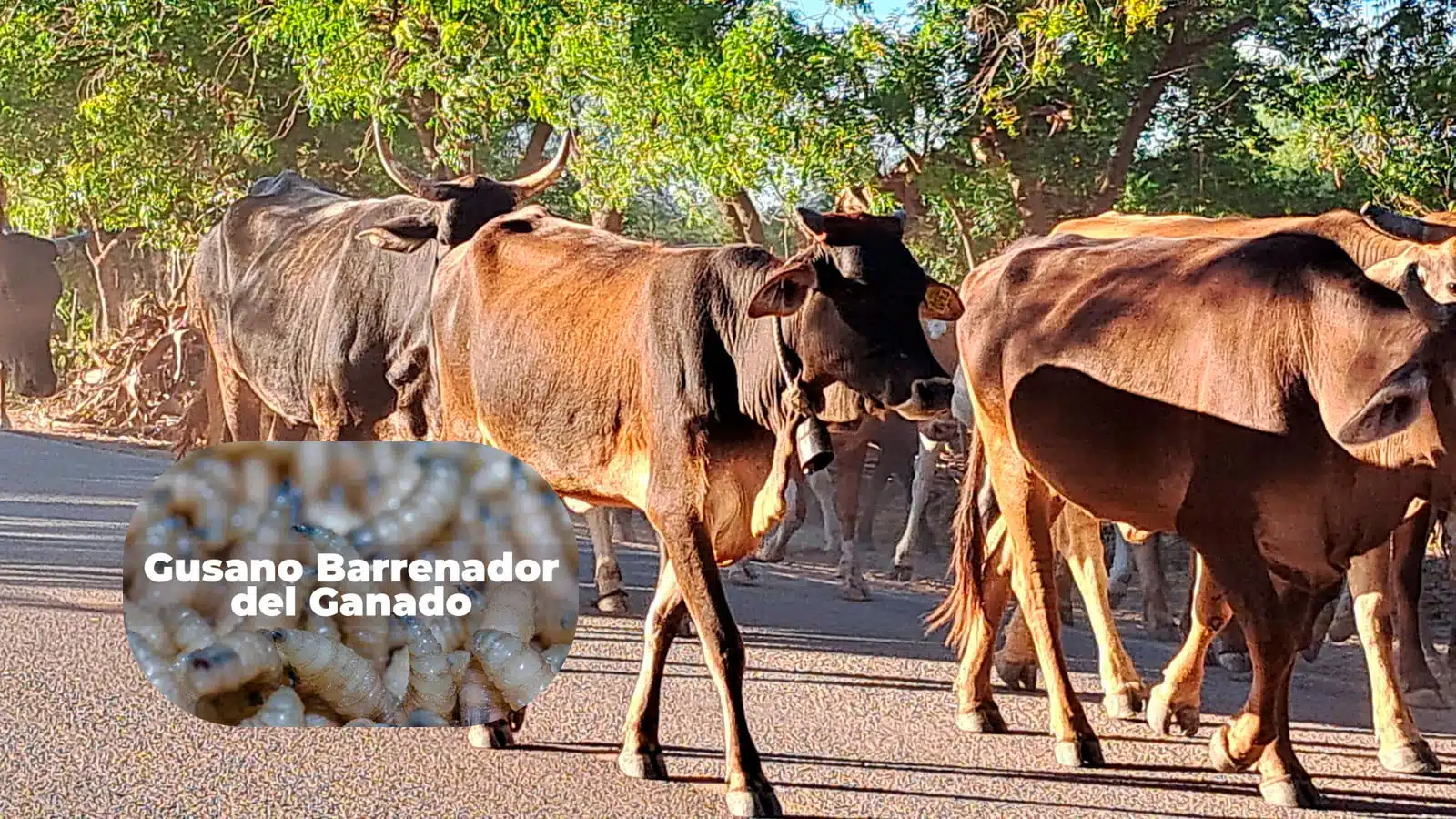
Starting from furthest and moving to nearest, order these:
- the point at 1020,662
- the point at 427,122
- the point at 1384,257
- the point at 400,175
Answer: the point at 427,122
the point at 400,175
the point at 1020,662
the point at 1384,257

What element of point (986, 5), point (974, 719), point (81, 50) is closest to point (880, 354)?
point (974, 719)

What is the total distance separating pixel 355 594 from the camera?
20.8 ft

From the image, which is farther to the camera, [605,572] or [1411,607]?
[605,572]

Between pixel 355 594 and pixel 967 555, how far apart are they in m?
3.11

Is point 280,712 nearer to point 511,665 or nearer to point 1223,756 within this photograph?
point 511,665

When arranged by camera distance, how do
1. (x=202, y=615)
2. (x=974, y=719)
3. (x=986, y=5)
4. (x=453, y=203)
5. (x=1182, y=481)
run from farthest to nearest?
1. (x=986, y=5)
2. (x=453, y=203)
3. (x=974, y=719)
4. (x=1182, y=481)
5. (x=202, y=615)

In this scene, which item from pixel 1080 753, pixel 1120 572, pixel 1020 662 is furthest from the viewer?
pixel 1120 572

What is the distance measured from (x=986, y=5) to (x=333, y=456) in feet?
26.1

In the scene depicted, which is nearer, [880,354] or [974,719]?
[880,354]

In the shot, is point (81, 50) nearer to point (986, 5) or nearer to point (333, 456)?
point (986, 5)

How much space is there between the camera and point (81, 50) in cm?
2117

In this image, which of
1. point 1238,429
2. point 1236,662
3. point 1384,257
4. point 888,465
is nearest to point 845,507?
point 1236,662

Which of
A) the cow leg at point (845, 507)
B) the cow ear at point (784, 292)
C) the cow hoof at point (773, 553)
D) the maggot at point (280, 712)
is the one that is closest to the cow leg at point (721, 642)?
the cow ear at point (784, 292)

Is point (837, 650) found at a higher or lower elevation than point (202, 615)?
lower
